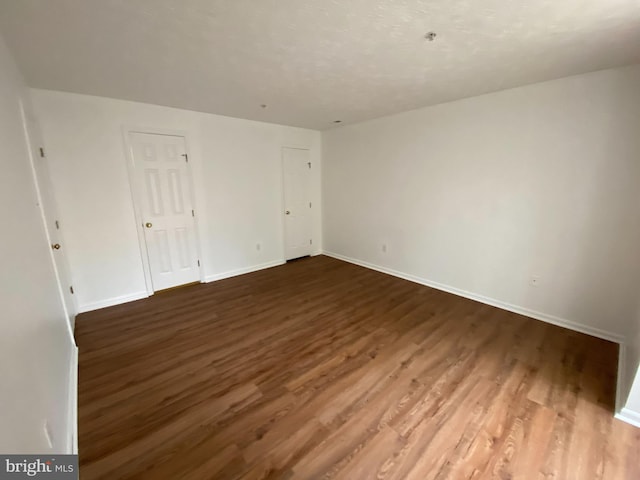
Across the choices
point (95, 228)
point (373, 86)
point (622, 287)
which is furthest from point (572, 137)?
point (95, 228)

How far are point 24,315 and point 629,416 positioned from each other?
3.36 metres

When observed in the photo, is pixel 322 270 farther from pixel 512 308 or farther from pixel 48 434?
pixel 48 434

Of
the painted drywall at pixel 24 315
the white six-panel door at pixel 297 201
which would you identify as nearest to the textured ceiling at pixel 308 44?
the painted drywall at pixel 24 315

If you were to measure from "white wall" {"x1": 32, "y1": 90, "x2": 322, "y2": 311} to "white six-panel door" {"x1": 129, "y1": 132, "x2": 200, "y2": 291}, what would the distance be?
128 mm

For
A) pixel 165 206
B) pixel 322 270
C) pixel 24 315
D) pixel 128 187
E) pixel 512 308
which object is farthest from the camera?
pixel 322 270

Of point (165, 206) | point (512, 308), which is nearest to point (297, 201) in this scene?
point (165, 206)

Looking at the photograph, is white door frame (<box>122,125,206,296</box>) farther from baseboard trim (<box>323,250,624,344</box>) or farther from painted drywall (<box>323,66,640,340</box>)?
baseboard trim (<box>323,250,624,344</box>)

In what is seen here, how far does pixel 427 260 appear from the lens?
3.77 meters

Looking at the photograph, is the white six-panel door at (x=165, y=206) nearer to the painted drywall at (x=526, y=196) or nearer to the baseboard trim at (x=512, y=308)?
the painted drywall at (x=526, y=196)

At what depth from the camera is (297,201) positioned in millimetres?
4875

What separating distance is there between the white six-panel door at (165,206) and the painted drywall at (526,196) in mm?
2759

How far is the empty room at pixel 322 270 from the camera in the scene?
146 cm

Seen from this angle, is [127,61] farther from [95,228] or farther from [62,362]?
[62,362]

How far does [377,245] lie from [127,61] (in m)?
3.66
